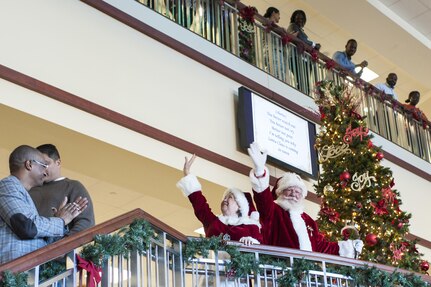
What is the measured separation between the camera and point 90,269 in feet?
13.1

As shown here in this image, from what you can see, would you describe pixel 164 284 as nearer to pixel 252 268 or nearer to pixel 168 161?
pixel 252 268

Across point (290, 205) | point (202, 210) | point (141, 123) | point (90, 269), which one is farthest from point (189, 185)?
point (90, 269)

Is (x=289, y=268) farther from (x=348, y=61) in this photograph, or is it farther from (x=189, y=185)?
(x=348, y=61)

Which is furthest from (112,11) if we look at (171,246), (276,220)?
(171,246)

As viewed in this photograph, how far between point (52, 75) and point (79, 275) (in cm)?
304

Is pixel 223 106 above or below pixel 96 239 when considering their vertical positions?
above

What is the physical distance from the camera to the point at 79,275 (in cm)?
407

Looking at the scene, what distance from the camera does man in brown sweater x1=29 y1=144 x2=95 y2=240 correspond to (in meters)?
4.85

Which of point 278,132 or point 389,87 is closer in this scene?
point 278,132

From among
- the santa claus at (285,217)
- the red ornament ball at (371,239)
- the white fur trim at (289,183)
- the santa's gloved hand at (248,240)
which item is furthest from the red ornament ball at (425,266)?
the santa's gloved hand at (248,240)

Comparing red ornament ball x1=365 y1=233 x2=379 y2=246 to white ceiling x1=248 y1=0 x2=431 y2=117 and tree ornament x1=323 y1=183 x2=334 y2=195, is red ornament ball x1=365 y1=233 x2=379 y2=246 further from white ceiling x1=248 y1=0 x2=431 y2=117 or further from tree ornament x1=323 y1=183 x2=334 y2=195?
white ceiling x1=248 y1=0 x2=431 y2=117

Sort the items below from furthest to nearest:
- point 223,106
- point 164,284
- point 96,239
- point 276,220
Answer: point 223,106, point 276,220, point 164,284, point 96,239

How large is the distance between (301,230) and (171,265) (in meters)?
1.82

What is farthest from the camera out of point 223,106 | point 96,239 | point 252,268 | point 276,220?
point 223,106
